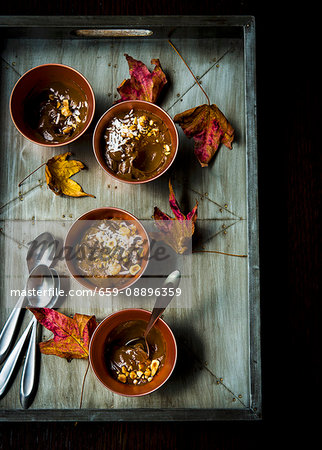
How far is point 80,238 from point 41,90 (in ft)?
Answer: 0.90

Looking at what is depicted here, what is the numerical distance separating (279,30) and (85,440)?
3.06 ft

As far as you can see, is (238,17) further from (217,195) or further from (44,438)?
(44,438)

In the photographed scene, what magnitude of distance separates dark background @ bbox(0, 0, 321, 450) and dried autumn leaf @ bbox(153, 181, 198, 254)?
0.21m

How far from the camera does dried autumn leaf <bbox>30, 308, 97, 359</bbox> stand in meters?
0.68

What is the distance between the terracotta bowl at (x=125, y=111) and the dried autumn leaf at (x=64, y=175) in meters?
0.06

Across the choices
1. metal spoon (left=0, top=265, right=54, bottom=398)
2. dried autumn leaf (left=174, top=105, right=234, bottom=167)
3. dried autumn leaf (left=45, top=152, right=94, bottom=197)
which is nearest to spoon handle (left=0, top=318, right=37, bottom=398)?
metal spoon (left=0, top=265, right=54, bottom=398)

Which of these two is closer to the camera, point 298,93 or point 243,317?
point 243,317

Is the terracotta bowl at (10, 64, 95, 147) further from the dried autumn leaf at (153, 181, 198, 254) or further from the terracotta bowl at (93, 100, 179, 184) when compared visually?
the dried autumn leaf at (153, 181, 198, 254)

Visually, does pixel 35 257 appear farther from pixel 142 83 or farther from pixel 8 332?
pixel 142 83

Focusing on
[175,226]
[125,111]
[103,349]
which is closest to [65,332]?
[103,349]

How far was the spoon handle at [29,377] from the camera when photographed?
68 cm

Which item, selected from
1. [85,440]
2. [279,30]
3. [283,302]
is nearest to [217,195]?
[283,302]
